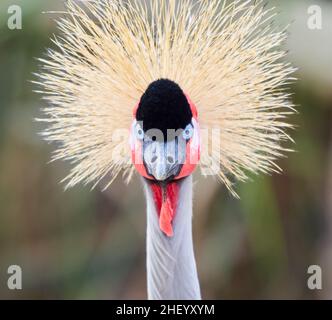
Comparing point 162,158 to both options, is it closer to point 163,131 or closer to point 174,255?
point 163,131

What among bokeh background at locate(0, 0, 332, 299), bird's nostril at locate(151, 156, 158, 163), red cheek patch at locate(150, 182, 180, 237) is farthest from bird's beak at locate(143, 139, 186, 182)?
bokeh background at locate(0, 0, 332, 299)

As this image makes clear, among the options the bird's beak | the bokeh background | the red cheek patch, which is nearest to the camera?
the bird's beak

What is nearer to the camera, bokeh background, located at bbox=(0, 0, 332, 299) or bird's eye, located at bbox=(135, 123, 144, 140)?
bird's eye, located at bbox=(135, 123, 144, 140)

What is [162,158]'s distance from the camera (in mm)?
1551

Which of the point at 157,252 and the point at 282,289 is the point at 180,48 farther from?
the point at 282,289

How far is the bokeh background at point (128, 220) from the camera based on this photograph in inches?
104

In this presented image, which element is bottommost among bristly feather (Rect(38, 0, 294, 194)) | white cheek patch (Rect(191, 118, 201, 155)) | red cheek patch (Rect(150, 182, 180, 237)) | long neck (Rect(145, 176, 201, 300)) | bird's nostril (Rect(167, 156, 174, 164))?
long neck (Rect(145, 176, 201, 300))

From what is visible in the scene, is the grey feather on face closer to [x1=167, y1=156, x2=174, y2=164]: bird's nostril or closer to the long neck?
[x1=167, y1=156, x2=174, y2=164]: bird's nostril

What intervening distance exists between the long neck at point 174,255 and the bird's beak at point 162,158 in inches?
5.3

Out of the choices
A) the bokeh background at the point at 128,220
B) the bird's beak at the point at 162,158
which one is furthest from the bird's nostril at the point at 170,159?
the bokeh background at the point at 128,220

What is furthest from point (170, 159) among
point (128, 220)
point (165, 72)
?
point (128, 220)

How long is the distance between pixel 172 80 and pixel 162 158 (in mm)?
227

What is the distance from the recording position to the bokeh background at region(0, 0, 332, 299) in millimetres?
2641
